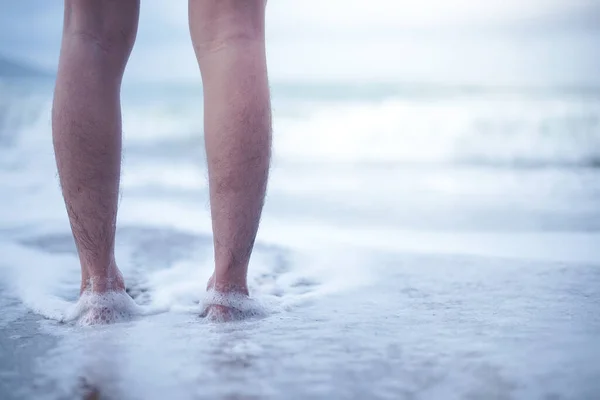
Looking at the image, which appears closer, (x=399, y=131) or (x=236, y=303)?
(x=236, y=303)

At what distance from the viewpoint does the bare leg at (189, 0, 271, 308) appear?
3.69 ft

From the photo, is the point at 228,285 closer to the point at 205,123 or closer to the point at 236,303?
the point at 236,303

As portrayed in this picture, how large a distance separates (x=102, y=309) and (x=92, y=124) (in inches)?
13.3

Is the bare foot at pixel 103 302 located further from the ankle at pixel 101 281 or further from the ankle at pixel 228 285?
the ankle at pixel 228 285

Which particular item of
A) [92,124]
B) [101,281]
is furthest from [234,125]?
[101,281]

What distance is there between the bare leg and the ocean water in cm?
13

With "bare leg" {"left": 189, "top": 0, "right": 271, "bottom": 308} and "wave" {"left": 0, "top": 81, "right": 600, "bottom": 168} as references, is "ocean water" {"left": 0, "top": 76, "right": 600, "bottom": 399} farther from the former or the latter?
"wave" {"left": 0, "top": 81, "right": 600, "bottom": 168}

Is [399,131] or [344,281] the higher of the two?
[399,131]

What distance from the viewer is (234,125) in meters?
Answer: 1.12

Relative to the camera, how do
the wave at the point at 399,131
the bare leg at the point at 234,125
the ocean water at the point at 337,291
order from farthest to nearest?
the wave at the point at 399,131 → the bare leg at the point at 234,125 → the ocean water at the point at 337,291

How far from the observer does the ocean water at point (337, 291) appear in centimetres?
84

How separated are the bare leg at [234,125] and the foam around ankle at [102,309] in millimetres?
180

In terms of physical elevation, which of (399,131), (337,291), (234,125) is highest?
(399,131)

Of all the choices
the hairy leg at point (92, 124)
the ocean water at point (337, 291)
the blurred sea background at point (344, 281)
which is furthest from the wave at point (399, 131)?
the hairy leg at point (92, 124)
